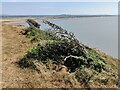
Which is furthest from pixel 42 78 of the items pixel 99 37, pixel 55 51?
pixel 99 37

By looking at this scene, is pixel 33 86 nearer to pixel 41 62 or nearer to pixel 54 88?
pixel 54 88

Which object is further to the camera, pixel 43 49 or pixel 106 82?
pixel 43 49

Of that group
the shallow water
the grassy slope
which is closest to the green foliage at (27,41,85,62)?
the grassy slope

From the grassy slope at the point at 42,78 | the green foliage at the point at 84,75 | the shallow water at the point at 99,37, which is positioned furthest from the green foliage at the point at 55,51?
the shallow water at the point at 99,37

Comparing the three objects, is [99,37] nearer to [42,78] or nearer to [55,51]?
[55,51]

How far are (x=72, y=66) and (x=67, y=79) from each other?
1555mm

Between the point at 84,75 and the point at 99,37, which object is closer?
the point at 84,75

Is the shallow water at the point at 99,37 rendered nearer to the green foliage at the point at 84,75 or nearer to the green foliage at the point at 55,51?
the green foliage at the point at 55,51

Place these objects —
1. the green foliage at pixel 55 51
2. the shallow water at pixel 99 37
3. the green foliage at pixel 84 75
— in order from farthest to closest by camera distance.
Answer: the shallow water at pixel 99 37
the green foliage at pixel 55 51
the green foliage at pixel 84 75

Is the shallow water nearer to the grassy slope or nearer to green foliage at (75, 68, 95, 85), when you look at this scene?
green foliage at (75, 68, 95, 85)

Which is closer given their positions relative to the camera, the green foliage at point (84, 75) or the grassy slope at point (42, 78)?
the grassy slope at point (42, 78)

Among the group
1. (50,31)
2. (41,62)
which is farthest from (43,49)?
(50,31)

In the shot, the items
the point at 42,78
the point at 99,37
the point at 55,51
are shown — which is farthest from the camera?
the point at 99,37

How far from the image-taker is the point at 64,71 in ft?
32.8
